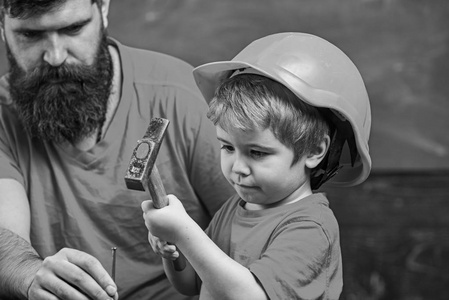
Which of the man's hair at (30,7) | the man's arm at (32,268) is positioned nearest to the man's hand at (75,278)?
the man's arm at (32,268)

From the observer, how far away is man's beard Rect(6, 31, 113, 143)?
Answer: 3.14 meters

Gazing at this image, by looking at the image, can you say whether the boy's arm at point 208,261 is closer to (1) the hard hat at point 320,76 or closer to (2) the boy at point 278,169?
(2) the boy at point 278,169

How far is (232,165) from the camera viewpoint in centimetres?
246

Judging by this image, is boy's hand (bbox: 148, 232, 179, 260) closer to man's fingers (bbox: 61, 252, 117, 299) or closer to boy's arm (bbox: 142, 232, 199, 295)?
boy's arm (bbox: 142, 232, 199, 295)

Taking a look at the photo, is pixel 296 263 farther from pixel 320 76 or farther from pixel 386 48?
pixel 386 48

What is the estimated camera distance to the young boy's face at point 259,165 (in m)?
2.40

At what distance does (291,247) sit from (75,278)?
1.94ft

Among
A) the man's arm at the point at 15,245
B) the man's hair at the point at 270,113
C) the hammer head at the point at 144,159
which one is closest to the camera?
the hammer head at the point at 144,159

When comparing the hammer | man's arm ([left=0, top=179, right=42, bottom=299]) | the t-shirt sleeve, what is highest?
the hammer

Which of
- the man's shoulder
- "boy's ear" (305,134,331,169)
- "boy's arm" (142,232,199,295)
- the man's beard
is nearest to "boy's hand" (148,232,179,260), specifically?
"boy's arm" (142,232,199,295)

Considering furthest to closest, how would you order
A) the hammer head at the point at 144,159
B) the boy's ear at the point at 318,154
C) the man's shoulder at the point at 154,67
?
the man's shoulder at the point at 154,67
the boy's ear at the point at 318,154
the hammer head at the point at 144,159

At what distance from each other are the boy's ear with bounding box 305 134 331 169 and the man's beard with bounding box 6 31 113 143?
3.12ft

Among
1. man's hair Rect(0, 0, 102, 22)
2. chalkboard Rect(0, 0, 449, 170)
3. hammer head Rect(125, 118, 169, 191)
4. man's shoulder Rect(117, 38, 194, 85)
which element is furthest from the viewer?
chalkboard Rect(0, 0, 449, 170)

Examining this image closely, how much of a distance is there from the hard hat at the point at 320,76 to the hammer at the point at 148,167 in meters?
0.32
